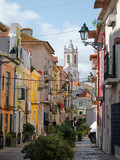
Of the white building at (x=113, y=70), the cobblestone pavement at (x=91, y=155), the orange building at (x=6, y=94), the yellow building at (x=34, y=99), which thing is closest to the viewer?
the white building at (x=113, y=70)

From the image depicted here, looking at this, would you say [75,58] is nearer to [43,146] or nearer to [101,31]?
[101,31]

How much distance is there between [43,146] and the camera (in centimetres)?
1118

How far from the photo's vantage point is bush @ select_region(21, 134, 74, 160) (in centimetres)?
1099

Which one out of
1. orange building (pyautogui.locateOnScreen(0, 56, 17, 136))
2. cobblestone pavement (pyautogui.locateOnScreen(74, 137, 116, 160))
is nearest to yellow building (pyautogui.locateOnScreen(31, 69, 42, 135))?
orange building (pyautogui.locateOnScreen(0, 56, 17, 136))

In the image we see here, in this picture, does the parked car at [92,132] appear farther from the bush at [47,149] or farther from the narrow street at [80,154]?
the bush at [47,149]

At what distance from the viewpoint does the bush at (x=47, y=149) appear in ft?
36.1

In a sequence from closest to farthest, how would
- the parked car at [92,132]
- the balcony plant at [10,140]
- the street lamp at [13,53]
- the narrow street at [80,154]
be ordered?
1. the narrow street at [80,154]
2. the balcony plant at [10,140]
3. the parked car at [92,132]
4. the street lamp at [13,53]

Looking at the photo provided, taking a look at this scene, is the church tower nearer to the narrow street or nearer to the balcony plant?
the balcony plant

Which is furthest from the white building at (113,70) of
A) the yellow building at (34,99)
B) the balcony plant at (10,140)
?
the yellow building at (34,99)

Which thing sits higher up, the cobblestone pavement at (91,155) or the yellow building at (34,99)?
the yellow building at (34,99)

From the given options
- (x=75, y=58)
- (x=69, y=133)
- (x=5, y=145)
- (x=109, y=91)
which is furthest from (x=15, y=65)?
(x=75, y=58)

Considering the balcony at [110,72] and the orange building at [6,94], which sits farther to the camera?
the orange building at [6,94]

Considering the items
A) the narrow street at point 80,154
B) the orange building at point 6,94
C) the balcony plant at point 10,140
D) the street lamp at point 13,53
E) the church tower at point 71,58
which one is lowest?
the narrow street at point 80,154

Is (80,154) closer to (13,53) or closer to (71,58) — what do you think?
(13,53)
